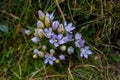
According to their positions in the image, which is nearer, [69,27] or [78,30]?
[69,27]

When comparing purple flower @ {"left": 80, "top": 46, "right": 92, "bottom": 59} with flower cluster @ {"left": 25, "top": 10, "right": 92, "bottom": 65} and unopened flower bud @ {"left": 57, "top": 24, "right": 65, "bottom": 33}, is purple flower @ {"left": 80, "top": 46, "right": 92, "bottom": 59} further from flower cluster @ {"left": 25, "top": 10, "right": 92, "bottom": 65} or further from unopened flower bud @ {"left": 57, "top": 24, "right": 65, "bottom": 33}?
unopened flower bud @ {"left": 57, "top": 24, "right": 65, "bottom": 33}

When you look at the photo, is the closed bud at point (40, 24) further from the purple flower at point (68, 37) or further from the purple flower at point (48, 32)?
the purple flower at point (68, 37)

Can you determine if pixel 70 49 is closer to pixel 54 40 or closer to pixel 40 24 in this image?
pixel 54 40

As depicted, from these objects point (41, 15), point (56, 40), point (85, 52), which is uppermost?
point (41, 15)

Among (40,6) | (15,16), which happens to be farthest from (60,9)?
(15,16)

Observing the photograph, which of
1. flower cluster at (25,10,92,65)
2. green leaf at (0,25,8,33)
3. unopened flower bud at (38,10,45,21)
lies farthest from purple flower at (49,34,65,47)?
green leaf at (0,25,8,33)

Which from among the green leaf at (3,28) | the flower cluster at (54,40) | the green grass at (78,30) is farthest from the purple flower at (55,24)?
the green leaf at (3,28)

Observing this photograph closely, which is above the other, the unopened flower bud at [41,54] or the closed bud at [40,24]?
the closed bud at [40,24]

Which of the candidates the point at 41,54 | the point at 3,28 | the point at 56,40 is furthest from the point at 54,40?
the point at 3,28
